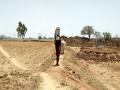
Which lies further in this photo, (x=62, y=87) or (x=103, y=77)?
(x=103, y=77)

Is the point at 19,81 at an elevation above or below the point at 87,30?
below

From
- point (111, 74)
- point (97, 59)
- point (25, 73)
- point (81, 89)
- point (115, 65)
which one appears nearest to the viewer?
point (81, 89)

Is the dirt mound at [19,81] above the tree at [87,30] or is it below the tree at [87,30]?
below

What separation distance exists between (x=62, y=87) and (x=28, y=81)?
167cm

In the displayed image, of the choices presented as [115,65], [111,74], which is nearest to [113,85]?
[111,74]

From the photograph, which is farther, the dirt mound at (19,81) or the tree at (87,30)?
the tree at (87,30)

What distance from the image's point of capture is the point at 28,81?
13.1 m

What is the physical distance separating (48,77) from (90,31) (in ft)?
423

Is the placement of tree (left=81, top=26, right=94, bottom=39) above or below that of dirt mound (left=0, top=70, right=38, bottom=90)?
above

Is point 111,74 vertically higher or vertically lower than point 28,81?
lower

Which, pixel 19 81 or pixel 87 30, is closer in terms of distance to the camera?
pixel 19 81

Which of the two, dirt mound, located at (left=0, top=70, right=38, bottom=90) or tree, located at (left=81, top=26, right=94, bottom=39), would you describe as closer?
dirt mound, located at (left=0, top=70, right=38, bottom=90)

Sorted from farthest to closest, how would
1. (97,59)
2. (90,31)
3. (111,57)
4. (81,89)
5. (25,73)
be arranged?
(90,31) < (111,57) < (97,59) < (25,73) < (81,89)

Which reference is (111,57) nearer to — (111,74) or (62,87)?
(111,74)
